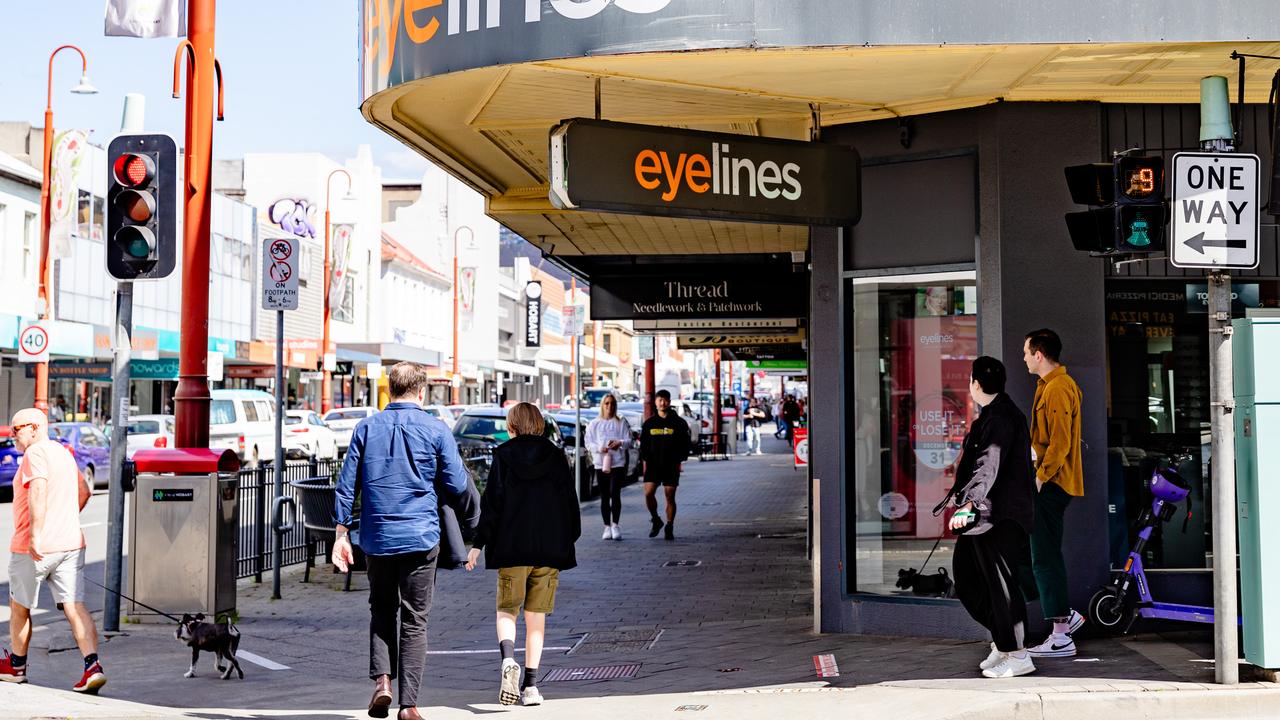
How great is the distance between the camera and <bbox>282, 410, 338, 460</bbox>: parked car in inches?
1302

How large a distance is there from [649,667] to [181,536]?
352 centimetres

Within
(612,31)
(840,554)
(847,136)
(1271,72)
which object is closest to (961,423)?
(840,554)

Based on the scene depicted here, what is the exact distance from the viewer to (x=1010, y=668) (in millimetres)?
7777

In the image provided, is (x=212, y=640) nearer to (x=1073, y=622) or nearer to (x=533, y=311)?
(x=1073, y=622)

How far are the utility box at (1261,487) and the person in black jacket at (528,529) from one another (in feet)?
11.7

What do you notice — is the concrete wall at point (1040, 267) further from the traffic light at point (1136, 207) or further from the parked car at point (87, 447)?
the parked car at point (87, 447)

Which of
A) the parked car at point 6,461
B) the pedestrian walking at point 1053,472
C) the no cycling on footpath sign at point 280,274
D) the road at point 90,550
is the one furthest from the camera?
the parked car at point 6,461

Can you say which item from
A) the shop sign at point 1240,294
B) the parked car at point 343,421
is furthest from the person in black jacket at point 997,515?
the parked car at point 343,421

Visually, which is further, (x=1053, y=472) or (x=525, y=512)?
(x=1053, y=472)

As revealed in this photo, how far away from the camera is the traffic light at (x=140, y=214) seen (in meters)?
9.77

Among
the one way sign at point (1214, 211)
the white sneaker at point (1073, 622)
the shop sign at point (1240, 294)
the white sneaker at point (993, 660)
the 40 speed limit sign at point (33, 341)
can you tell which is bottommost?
the white sneaker at point (993, 660)

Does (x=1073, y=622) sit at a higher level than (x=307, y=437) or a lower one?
lower

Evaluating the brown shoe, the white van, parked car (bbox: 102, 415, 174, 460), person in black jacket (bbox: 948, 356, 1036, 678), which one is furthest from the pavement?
the white van

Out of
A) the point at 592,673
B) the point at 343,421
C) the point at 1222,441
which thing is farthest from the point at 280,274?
the point at 343,421
